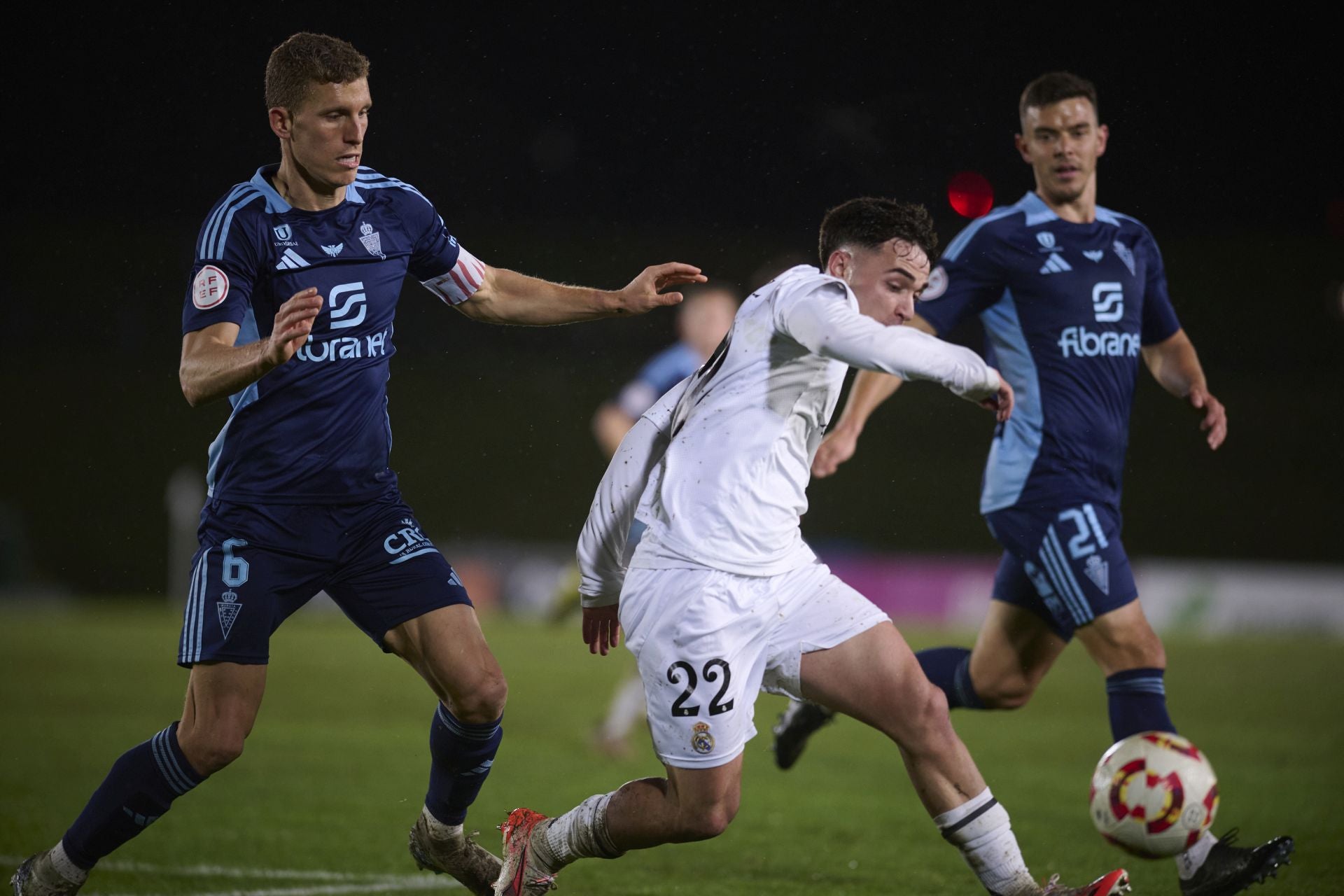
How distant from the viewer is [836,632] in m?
4.07

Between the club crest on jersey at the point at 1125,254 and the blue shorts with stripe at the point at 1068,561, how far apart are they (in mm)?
923

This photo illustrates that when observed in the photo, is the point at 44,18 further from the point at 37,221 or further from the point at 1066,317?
the point at 37,221

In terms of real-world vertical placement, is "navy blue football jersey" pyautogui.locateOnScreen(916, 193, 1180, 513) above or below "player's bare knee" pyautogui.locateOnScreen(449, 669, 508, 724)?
above

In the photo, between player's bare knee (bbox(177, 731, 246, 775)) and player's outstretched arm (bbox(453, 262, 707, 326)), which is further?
player's outstretched arm (bbox(453, 262, 707, 326))

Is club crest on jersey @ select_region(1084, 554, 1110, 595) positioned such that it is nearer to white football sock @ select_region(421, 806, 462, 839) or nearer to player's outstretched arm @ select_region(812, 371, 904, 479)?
player's outstretched arm @ select_region(812, 371, 904, 479)

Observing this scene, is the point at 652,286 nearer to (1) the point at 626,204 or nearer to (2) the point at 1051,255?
(2) the point at 1051,255

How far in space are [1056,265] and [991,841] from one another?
225 cm

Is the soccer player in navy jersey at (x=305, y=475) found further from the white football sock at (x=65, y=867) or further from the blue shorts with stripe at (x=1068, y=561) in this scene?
the blue shorts with stripe at (x=1068, y=561)

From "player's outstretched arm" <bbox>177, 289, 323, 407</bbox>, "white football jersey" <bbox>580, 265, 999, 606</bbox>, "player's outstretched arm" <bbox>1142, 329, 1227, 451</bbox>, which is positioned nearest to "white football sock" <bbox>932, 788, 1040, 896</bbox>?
"white football jersey" <bbox>580, 265, 999, 606</bbox>

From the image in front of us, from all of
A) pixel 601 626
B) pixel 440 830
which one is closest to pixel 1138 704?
pixel 601 626

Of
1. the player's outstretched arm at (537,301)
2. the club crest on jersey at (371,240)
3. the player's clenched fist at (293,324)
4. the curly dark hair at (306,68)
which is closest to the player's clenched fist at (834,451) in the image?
the player's outstretched arm at (537,301)

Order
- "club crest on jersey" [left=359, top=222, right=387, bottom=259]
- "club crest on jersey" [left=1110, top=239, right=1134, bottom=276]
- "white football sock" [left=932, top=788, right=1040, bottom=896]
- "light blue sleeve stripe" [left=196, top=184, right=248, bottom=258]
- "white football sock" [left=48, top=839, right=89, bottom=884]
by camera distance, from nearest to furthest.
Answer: "white football sock" [left=932, top=788, right=1040, bottom=896]
"light blue sleeve stripe" [left=196, top=184, right=248, bottom=258]
"white football sock" [left=48, top=839, right=89, bottom=884]
"club crest on jersey" [left=359, top=222, right=387, bottom=259]
"club crest on jersey" [left=1110, top=239, right=1134, bottom=276]

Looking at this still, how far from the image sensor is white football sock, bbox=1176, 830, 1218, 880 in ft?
14.8

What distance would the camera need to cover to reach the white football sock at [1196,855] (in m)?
4.50
